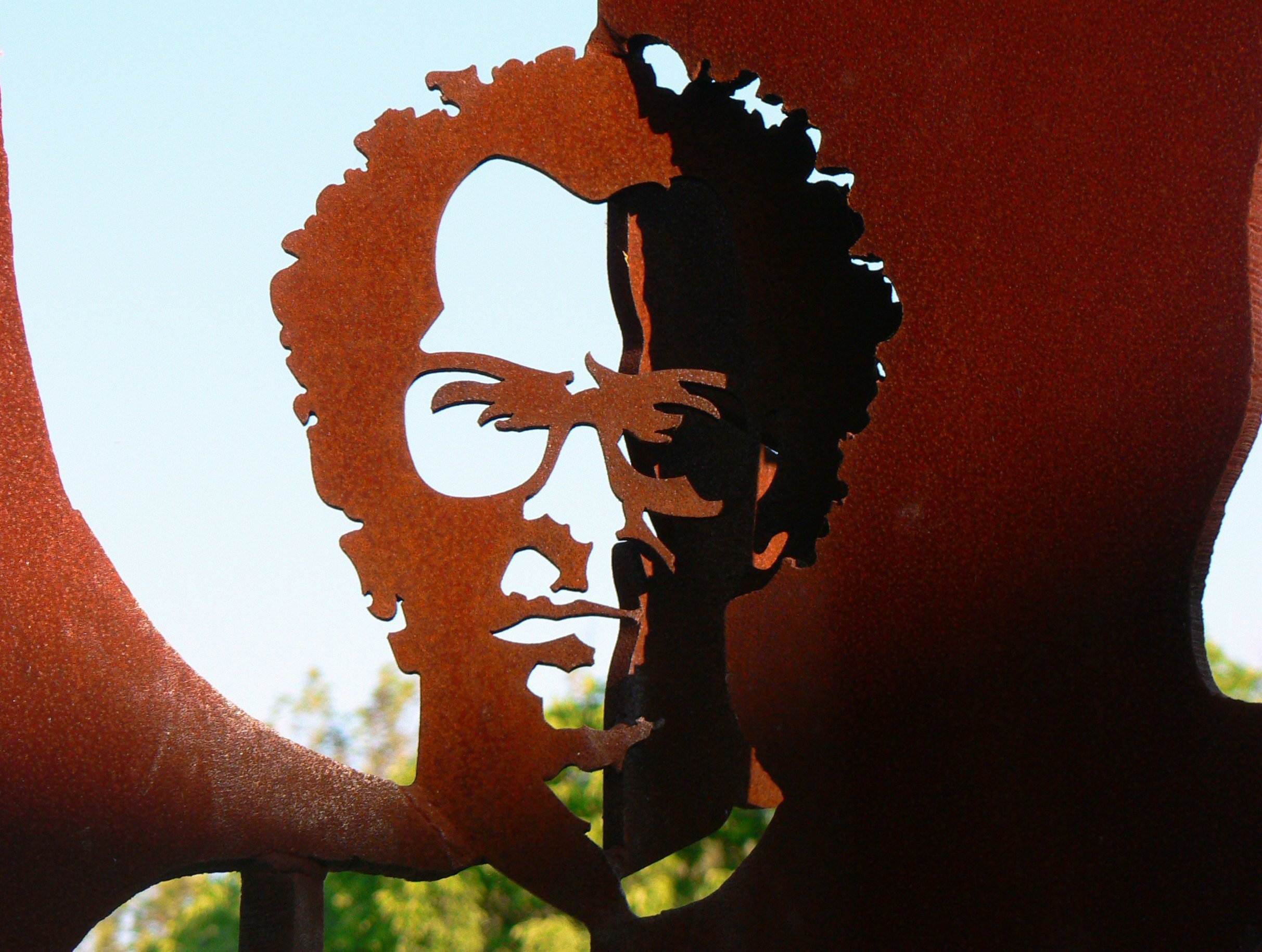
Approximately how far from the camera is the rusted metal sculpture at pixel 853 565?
176 centimetres

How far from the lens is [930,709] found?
186cm

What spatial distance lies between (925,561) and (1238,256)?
512 millimetres

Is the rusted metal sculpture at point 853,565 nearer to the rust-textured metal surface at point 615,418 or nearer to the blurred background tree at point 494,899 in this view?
the rust-textured metal surface at point 615,418

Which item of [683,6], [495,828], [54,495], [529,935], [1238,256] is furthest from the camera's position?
[529,935]

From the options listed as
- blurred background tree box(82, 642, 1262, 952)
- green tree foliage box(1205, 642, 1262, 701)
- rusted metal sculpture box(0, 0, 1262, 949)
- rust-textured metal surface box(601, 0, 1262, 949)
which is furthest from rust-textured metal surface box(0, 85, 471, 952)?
green tree foliage box(1205, 642, 1262, 701)

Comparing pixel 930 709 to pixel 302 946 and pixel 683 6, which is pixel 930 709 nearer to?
pixel 302 946

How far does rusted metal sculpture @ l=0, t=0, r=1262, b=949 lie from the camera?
5.79 feet

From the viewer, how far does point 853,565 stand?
6.34 feet

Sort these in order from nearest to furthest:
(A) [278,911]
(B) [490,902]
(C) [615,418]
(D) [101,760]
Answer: (D) [101,760], (A) [278,911], (C) [615,418], (B) [490,902]

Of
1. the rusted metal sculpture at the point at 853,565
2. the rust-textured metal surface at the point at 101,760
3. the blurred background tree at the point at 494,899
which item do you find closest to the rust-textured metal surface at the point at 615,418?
the rusted metal sculpture at the point at 853,565

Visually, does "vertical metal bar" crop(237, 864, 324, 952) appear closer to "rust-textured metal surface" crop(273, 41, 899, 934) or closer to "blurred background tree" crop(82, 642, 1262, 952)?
"rust-textured metal surface" crop(273, 41, 899, 934)

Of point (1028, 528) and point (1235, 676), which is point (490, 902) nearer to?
point (1235, 676)

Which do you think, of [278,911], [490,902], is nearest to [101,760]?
[278,911]

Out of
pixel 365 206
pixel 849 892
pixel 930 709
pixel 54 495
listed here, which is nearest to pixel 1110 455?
pixel 930 709
